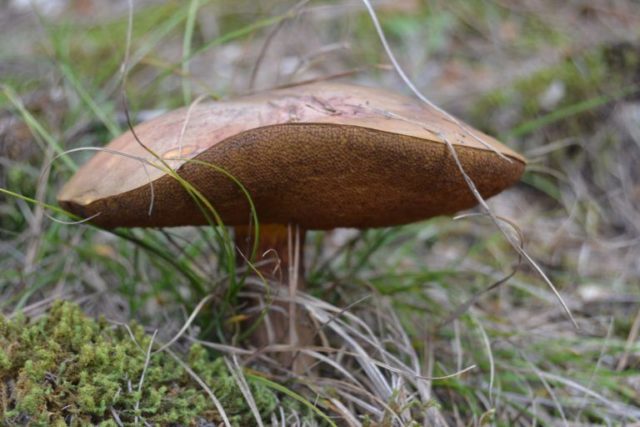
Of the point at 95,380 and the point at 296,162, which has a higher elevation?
the point at 296,162

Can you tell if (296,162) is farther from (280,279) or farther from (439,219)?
(439,219)

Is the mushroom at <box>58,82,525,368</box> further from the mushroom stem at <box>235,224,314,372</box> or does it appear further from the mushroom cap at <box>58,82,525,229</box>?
the mushroom stem at <box>235,224,314,372</box>

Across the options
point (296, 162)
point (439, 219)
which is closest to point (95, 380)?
point (296, 162)

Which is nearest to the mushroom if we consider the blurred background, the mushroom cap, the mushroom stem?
the mushroom cap

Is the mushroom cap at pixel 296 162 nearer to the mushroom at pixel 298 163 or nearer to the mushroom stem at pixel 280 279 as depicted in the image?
the mushroom at pixel 298 163

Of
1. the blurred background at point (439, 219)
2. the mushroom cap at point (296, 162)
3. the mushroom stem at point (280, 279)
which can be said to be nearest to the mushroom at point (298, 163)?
the mushroom cap at point (296, 162)

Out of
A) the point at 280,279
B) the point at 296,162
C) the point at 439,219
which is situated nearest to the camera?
the point at 296,162

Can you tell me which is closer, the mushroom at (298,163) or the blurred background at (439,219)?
the mushroom at (298,163)

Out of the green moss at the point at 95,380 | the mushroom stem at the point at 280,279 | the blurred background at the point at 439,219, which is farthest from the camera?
the blurred background at the point at 439,219
